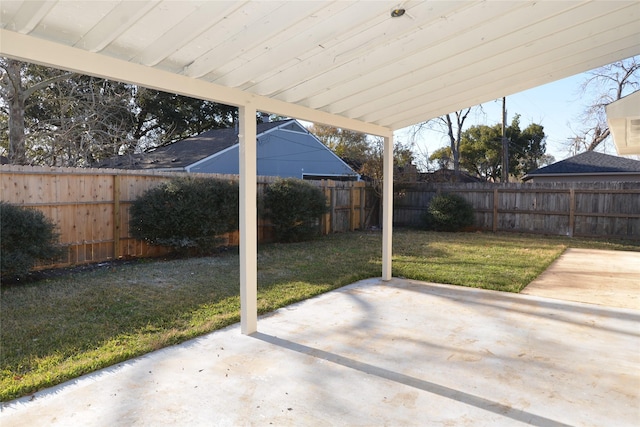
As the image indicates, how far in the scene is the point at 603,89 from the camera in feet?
71.2

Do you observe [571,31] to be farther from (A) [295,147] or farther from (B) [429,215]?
(A) [295,147]

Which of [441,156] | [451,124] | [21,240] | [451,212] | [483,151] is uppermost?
[451,124]

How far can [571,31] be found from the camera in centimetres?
346

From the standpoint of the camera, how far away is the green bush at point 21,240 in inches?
218

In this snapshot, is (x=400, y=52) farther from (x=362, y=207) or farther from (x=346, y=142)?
(x=346, y=142)

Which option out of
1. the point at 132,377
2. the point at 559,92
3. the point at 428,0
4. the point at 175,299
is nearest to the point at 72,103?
the point at 175,299

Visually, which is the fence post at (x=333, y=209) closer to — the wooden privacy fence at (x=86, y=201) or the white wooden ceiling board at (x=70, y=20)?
the wooden privacy fence at (x=86, y=201)

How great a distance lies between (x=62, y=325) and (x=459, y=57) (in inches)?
178

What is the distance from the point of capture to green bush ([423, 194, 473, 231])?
13445 mm

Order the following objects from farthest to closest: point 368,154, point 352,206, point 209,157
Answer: point 368,154 → point 352,206 → point 209,157

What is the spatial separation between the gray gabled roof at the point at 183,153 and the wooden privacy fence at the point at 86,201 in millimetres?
5279

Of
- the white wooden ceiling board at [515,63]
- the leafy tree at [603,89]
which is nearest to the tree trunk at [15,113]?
the white wooden ceiling board at [515,63]

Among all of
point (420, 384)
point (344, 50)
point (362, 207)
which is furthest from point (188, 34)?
point (362, 207)

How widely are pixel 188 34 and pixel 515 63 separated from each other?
3.02 m
